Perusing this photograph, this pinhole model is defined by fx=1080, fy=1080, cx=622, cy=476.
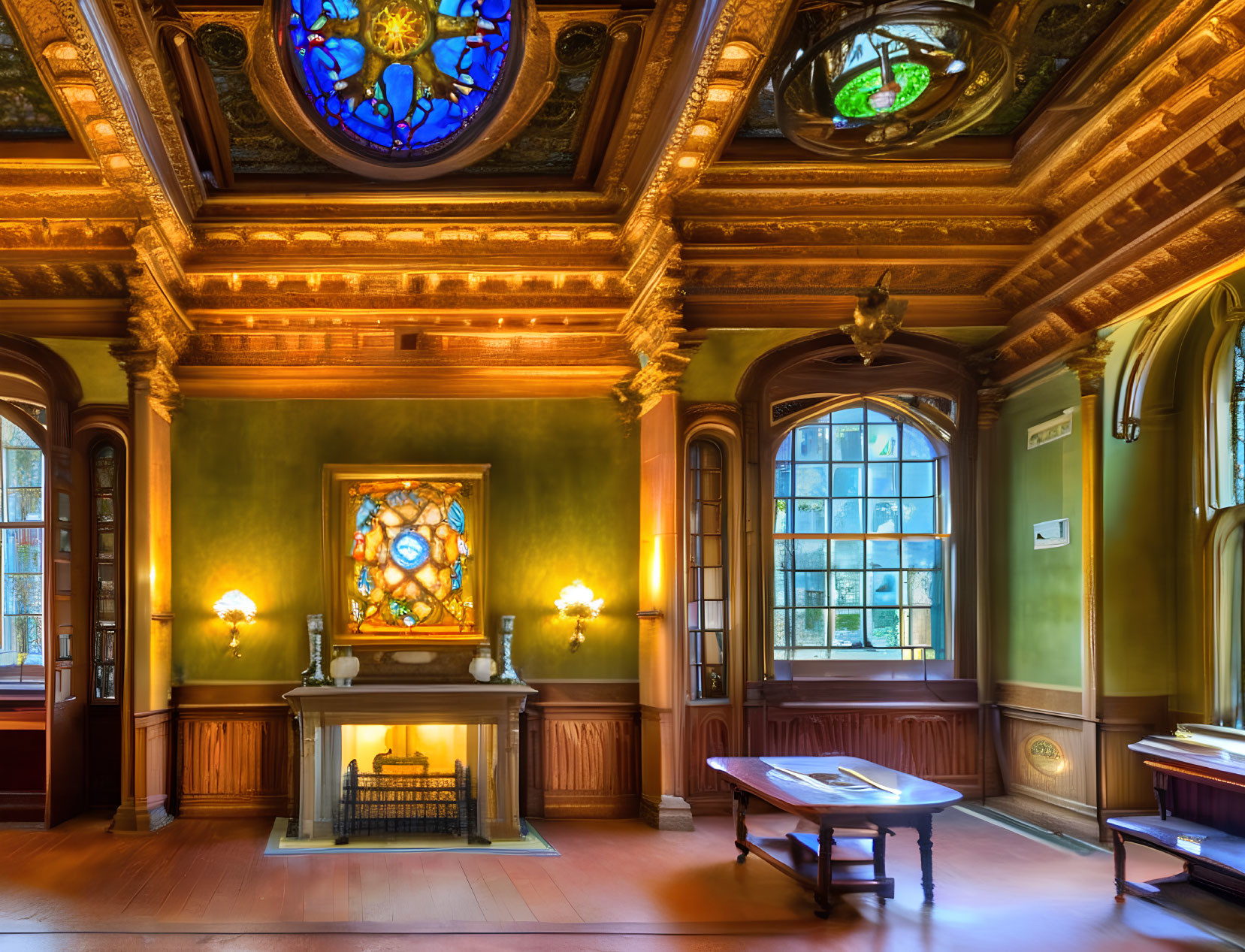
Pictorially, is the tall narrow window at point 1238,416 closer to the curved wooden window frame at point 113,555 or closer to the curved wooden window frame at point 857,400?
the curved wooden window frame at point 857,400

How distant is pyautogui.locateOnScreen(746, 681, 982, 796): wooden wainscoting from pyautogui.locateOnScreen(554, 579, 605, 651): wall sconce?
1581mm

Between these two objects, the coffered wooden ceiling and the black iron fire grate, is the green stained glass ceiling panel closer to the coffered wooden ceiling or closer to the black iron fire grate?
the coffered wooden ceiling

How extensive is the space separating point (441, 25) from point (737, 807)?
511 cm

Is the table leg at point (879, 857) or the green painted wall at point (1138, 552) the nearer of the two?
the table leg at point (879, 857)

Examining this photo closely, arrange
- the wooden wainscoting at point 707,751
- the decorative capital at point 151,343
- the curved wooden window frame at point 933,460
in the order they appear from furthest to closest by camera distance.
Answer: the curved wooden window frame at point 933,460 < the wooden wainscoting at point 707,751 < the decorative capital at point 151,343

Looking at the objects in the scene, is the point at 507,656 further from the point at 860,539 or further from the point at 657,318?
the point at 860,539

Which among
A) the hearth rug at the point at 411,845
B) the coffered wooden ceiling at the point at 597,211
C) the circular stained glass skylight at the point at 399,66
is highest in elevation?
the circular stained glass skylight at the point at 399,66

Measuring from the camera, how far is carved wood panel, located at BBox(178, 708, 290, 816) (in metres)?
8.59

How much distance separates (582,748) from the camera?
28.4ft

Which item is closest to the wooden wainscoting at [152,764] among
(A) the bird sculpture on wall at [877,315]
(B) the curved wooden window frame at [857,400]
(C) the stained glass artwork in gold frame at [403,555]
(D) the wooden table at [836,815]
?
(C) the stained glass artwork in gold frame at [403,555]

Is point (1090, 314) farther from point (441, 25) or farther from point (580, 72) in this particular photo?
point (441, 25)

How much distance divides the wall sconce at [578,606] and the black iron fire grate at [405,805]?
1379mm

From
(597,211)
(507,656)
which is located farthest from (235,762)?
(597,211)

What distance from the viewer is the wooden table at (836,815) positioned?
222 inches
